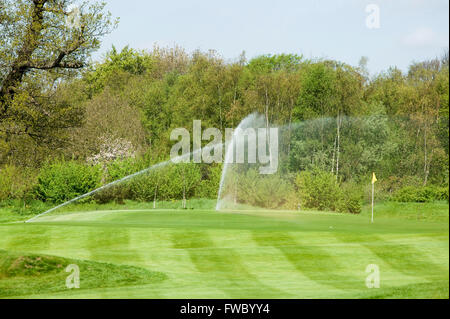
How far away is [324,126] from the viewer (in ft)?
162

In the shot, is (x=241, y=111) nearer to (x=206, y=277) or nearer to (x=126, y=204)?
(x=126, y=204)

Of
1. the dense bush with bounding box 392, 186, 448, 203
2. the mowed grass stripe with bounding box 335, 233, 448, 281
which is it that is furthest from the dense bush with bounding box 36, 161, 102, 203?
the mowed grass stripe with bounding box 335, 233, 448, 281

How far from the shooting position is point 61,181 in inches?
1714

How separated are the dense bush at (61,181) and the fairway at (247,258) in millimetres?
17368

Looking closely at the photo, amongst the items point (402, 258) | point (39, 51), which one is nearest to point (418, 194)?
point (39, 51)

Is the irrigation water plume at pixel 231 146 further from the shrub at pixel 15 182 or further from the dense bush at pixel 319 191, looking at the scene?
the shrub at pixel 15 182

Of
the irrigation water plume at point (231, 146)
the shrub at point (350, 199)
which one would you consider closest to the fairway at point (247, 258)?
the irrigation water plume at point (231, 146)

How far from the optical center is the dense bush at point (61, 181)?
43.5 metres

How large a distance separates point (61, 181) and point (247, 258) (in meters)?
28.2

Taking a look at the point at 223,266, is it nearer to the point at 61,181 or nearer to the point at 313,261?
the point at 313,261

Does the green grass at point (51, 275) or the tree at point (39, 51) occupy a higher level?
the tree at point (39, 51)

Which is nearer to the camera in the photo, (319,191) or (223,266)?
(223,266)
